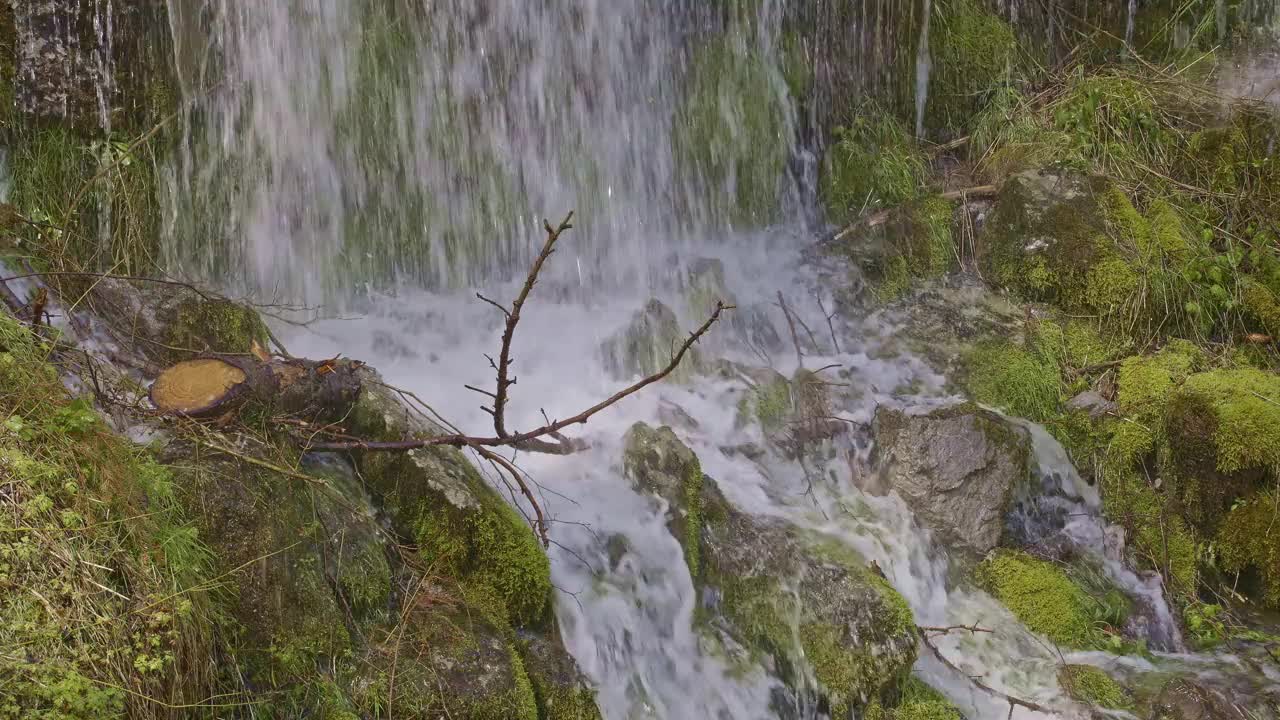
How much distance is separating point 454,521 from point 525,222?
10.8 ft

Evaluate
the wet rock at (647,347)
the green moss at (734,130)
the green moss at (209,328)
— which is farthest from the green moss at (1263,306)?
the green moss at (209,328)

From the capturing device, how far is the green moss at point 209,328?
11.8 ft

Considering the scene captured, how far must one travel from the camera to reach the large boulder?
341cm

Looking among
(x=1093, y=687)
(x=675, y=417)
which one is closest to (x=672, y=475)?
(x=675, y=417)

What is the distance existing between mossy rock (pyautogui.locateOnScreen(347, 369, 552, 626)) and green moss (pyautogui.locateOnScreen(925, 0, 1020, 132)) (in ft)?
15.7

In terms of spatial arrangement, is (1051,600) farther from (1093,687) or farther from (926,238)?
(926,238)

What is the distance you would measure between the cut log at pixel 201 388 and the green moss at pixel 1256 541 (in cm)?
423

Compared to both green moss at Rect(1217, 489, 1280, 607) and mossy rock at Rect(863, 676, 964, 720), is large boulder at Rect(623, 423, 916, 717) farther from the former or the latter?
green moss at Rect(1217, 489, 1280, 607)

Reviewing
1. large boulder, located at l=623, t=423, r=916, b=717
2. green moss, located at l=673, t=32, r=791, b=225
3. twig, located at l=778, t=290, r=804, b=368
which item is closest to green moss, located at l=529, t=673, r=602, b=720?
large boulder, located at l=623, t=423, r=916, b=717

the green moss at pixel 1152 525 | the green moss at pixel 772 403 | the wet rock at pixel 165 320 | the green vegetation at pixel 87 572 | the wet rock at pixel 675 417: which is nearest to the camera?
the green vegetation at pixel 87 572

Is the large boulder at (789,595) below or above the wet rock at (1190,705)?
above

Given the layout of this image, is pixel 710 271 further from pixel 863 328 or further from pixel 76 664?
pixel 76 664

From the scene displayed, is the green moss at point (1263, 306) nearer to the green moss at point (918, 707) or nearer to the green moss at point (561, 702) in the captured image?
the green moss at point (918, 707)

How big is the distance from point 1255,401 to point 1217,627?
1.09 meters
